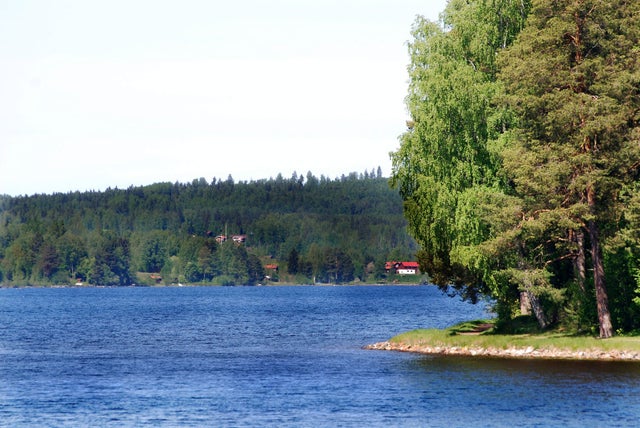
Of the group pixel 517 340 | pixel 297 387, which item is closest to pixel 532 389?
pixel 297 387

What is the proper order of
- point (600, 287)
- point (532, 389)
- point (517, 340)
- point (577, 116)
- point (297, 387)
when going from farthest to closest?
point (517, 340) < point (600, 287) < point (577, 116) < point (297, 387) < point (532, 389)

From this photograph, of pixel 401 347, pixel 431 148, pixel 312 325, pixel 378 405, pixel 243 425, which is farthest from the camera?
pixel 312 325

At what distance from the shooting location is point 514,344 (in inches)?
2414

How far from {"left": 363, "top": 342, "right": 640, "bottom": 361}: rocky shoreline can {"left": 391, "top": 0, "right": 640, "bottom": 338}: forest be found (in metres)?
2.45

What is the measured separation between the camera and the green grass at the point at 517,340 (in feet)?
187

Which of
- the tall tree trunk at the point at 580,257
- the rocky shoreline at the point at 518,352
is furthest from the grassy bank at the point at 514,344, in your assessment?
the tall tree trunk at the point at 580,257

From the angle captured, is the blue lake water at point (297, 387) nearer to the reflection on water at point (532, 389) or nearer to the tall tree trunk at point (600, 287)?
the reflection on water at point (532, 389)

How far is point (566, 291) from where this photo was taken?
61281 mm

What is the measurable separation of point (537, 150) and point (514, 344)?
11.6 m

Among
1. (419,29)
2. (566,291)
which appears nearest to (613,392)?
(566,291)

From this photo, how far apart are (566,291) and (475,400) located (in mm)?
17394

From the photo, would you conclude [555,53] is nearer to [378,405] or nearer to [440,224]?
[440,224]

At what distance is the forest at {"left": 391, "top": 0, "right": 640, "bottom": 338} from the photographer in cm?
5741

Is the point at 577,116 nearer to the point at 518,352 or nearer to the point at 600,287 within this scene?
the point at 600,287
